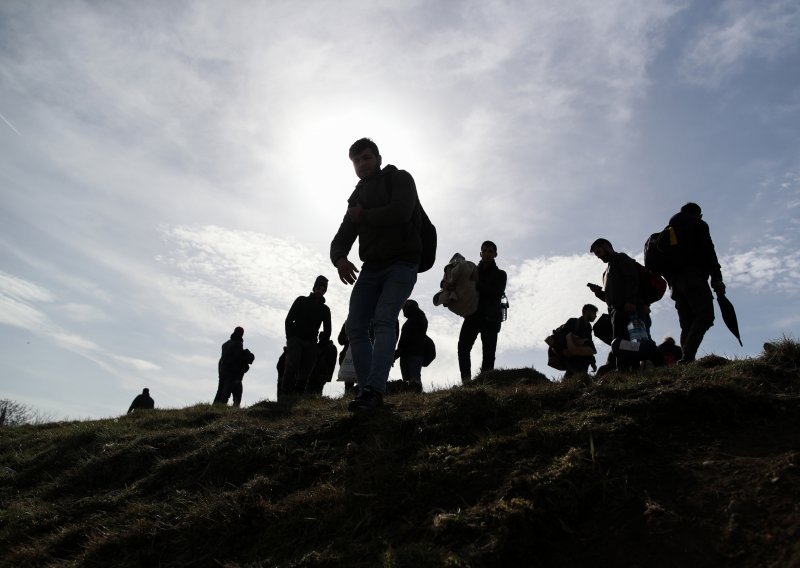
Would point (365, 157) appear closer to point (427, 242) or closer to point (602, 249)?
point (427, 242)

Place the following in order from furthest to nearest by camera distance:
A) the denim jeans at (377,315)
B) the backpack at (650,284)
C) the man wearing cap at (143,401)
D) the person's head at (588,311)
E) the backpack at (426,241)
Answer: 1. the man wearing cap at (143,401)
2. the person's head at (588,311)
3. the backpack at (650,284)
4. the backpack at (426,241)
5. the denim jeans at (377,315)

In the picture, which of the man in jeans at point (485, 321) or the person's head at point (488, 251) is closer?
the man in jeans at point (485, 321)

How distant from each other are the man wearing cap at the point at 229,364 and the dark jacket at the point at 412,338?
4.36m

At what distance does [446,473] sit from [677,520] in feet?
3.66

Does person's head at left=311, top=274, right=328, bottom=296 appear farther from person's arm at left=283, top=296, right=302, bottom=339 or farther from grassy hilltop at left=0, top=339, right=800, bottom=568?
grassy hilltop at left=0, top=339, right=800, bottom=568

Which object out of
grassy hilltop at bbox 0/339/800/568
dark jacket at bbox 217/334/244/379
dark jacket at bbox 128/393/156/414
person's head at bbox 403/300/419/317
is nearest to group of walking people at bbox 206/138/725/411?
person's head at bbox 403/300/419/317

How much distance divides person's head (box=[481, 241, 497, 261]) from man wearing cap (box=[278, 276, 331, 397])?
3.01 metres

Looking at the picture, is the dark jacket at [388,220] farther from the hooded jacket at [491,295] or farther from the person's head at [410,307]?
the person's head at [410,307]

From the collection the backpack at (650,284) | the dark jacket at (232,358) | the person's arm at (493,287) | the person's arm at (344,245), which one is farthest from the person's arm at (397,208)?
the dark jacket at (232,358)

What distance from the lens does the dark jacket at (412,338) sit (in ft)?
31.4

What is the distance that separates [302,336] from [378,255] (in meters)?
4.78

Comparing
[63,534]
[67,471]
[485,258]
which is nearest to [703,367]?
[485,258]

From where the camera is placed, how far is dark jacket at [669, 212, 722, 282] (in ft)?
20.4

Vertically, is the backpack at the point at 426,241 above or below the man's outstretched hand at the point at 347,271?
above
